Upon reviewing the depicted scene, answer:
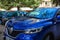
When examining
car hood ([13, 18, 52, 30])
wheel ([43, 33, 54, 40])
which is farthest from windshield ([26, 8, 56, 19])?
wheel ([43, 33, 54, 40])

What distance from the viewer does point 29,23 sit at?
6750mm

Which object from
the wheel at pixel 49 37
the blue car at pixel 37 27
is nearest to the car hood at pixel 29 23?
the blue car at pixel 37 27

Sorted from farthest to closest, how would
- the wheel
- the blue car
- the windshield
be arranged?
the windshield, the wheel, the blue car

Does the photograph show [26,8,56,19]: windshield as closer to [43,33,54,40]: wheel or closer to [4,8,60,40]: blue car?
[4,8,60,40]: blue car

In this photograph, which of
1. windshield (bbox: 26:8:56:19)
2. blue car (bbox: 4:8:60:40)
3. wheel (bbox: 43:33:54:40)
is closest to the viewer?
blue car (bbox: 4:8:60:40)

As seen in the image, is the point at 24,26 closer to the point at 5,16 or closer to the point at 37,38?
the point at 37,38

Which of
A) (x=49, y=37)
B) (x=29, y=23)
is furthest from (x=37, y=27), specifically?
(x=49, y=37)

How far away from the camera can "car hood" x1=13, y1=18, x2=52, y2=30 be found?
21.8 feet

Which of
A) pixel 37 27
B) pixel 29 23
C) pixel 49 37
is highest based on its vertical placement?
pixel 29 23

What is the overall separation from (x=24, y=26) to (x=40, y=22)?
0.54 metres

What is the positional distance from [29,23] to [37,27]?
0.97 ft

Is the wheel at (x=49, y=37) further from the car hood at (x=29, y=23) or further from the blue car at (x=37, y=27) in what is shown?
the car hood at (x=29, y=23)

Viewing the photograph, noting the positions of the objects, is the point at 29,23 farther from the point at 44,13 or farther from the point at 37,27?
the point at 44,13

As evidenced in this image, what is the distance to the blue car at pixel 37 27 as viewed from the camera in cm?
659
